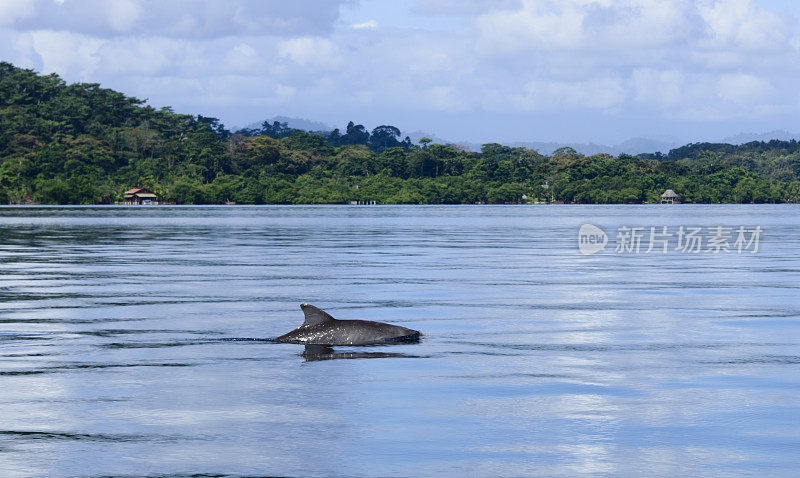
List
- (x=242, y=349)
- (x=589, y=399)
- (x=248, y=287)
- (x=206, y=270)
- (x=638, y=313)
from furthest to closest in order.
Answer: (x=206, y=270) → (x=248, y=287) → (x=638, y=313) → (x=242, y=349) → (x=589, y=399)

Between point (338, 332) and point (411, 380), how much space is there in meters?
3.40

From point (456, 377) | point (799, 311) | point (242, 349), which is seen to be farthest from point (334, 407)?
point (799, 311)

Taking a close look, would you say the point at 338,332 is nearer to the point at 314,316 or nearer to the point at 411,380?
the point at 314,316

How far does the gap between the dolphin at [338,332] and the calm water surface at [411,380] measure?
50 centimetres

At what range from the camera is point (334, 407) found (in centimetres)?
1198

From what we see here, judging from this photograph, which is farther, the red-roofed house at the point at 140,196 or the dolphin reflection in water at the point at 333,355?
the red-roofed house at the point at 140,196

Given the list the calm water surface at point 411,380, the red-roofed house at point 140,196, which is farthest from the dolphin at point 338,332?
the red-roofed house at point 140,196

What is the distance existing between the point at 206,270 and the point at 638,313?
16.7 meters

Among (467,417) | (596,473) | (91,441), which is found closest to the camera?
(596,473)

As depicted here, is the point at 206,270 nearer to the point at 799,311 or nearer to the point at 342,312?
the point at 342,312

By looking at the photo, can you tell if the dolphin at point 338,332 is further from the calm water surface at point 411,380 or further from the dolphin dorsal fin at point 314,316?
the calm water surface at point 411,380

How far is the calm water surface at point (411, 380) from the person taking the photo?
389 inches

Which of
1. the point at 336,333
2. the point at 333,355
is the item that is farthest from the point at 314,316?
the point at 333,355

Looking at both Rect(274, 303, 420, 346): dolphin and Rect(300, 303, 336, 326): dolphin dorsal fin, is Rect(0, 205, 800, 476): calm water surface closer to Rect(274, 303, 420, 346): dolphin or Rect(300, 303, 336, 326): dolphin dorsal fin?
Rect(274, 303, 420, 346): dolphin
